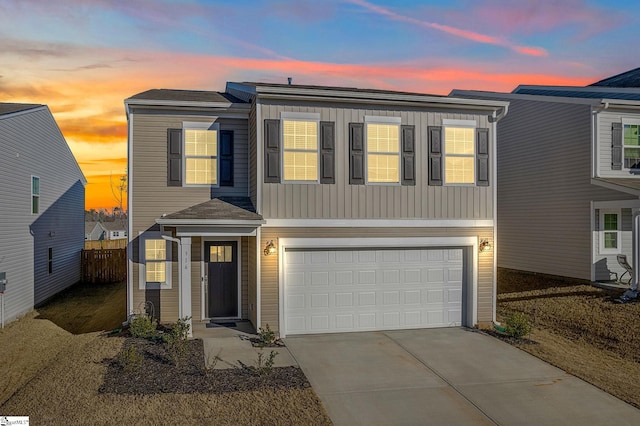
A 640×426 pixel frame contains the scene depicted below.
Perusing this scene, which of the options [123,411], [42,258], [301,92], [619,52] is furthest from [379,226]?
[619,52]

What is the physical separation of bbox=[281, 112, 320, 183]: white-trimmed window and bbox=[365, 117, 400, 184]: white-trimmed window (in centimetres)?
133

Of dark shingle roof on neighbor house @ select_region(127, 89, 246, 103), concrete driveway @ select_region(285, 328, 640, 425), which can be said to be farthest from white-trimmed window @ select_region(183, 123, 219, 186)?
concrete driveway @ select_region(285, 328, 640, 425)

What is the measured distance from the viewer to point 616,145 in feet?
54.1

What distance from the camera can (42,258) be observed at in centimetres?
1750

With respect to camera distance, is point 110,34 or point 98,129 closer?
point 110,34

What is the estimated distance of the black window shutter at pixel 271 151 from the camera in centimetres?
1100

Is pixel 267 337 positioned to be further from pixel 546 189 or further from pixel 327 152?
pixel 546 189

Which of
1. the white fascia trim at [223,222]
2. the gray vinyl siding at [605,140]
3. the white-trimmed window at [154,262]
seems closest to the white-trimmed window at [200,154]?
the white-trimmed window at [154,262]

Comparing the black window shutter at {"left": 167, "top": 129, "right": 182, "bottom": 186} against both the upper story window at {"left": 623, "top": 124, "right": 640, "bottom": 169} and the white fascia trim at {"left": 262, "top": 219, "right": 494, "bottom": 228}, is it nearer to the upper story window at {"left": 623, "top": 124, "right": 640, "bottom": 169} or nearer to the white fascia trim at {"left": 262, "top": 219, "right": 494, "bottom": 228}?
the white fascia trim at {"left": 262, "top": 219, "right": 494, "bottom": 228}

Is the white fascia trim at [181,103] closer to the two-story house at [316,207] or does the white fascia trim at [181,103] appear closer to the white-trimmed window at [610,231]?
the two-story house at [316,207]

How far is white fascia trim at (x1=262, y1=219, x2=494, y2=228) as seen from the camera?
11.1 metres

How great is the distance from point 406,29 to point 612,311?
10.3 metres

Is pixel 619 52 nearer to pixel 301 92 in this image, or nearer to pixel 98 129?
pixel 301 92

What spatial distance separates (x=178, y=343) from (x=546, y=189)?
1509 centimetres
